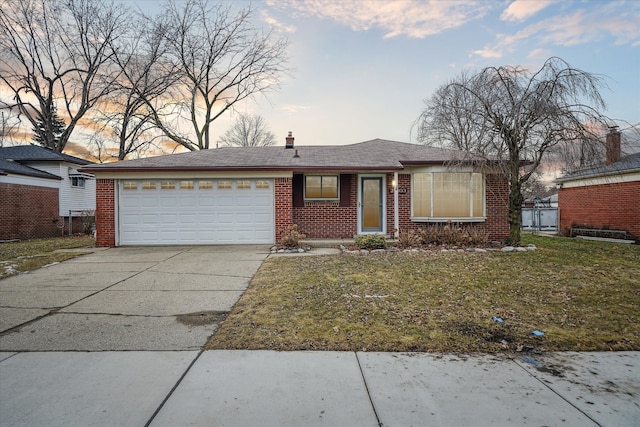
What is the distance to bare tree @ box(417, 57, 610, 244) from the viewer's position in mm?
8977

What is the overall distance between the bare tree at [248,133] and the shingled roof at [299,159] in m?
25.4

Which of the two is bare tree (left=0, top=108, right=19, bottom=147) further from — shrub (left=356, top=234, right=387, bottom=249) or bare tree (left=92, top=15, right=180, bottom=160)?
shrub (left=356, top=234, right=387, bottom=249)

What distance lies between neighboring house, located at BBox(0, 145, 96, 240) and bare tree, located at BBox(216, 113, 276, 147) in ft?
64.8

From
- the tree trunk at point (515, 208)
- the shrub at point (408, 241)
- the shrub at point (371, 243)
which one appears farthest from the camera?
the shrub at point (408, 241)

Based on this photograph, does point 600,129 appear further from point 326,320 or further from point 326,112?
point 326,112

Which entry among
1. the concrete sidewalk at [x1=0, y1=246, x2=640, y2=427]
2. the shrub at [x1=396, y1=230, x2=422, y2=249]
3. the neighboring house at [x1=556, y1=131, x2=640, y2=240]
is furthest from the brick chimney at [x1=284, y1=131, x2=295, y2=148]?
the concrete sidewalk at [x1=0, y1=246, x2=640, y2=427]

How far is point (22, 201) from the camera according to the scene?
1600 cm

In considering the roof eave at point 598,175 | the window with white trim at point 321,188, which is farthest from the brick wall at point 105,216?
the roof eave at point 598,175

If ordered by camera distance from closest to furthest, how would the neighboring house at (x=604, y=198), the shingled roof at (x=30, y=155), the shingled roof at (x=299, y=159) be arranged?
the shingled roof at (x=299, y=159) → the neighboring house at (x=604, y=198) → the shingled roof at (x=30, y=155)

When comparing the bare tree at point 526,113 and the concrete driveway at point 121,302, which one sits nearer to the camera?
the concrete driveway at point 121,302

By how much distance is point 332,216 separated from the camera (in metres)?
12.1

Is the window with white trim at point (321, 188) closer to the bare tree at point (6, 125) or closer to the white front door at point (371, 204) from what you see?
the white front door at point (371, 204)

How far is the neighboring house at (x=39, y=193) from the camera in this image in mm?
15438

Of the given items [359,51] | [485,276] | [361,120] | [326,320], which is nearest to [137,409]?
[326,320]
